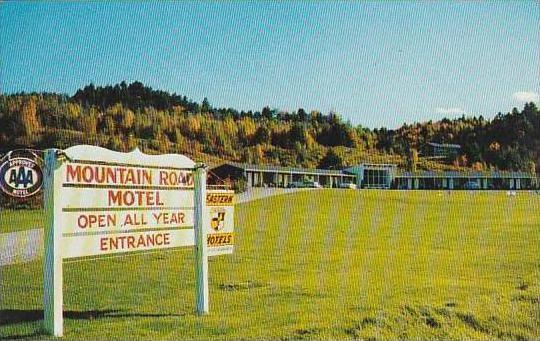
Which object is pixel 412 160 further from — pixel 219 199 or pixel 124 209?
pixel 124 209

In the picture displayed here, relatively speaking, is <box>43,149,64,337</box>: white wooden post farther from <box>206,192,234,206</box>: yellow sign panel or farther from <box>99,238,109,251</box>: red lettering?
<box>206,192,234,206</box>: yellow sign panel

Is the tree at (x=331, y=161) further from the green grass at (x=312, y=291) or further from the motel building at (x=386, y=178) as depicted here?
the green grass at (x=312, y=291)

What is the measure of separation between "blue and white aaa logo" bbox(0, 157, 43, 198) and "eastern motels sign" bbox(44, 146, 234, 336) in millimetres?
103

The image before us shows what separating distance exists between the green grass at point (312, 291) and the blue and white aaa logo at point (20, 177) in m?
1.16

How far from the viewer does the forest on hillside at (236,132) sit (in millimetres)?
12375

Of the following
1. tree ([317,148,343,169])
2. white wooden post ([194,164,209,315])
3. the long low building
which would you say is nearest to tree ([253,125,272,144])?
the long low building

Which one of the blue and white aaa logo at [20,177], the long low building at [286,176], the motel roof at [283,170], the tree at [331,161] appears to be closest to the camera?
the blue and white aaa logo at [20,177]

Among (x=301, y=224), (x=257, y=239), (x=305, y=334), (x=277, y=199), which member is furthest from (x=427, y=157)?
(x=305, y=334)

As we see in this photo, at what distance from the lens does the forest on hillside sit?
40.6 feet

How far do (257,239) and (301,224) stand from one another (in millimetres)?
4091

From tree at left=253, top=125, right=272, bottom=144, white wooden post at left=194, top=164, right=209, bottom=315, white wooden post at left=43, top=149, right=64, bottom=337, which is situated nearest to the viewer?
white wooden post at left=43, top=149, right=64, bottom=337

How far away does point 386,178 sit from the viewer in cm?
3741

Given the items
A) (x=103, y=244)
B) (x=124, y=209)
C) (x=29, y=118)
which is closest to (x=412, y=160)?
(x=29, y=118)

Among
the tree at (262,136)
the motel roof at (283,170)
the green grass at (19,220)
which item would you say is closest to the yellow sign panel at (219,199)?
the green grass at (19,220)
